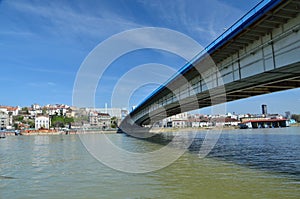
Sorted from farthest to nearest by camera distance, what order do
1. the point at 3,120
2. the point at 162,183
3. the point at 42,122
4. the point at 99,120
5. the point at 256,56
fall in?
the point at 99,120
the point at 42,122
the point at 3,120
the point at 256,56
the point at 162,183

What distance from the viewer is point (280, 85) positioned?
24.6 m

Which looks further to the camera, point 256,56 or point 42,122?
point 42,122

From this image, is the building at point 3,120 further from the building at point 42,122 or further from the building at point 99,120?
the building at point 99,120

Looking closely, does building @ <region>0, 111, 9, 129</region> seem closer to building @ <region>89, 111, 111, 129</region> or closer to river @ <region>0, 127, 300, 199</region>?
building @ <region>89, 111, 111, 129</region>

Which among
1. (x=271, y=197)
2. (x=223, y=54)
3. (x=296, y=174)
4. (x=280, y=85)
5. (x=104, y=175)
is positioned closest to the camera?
(x=271, y=197)

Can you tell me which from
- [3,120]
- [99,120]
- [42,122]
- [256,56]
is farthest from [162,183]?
[3,120]

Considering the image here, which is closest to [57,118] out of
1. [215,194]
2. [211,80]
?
[211,80]

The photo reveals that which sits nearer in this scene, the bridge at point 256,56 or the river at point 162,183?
the river at point 162,183

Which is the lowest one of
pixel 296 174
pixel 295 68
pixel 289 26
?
pixel 296 174

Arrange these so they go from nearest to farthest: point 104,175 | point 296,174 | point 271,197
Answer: point 271,197
point 296,174
point 104,175

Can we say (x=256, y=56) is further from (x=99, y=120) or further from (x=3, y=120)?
(x=3, y=120)

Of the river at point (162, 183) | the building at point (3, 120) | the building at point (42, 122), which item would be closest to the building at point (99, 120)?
the building at point (42, 122)

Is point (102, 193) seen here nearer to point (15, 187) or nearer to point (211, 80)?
point (15, 187)

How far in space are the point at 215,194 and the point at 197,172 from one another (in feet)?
16.7
